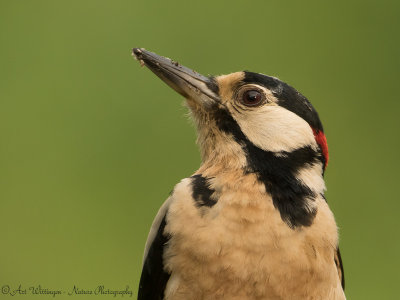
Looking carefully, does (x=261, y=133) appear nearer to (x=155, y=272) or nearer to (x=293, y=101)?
(x=293, y=101)

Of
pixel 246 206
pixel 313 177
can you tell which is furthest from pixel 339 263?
pixel 246 206

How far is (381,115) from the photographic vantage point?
584 cm

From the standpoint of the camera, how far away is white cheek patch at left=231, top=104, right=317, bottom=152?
128 inches

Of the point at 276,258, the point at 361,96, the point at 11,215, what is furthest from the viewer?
the point at 361,96

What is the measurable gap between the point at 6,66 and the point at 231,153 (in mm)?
2536

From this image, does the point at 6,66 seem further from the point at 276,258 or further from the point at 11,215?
the point at 276,258

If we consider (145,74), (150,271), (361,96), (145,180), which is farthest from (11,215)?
(361,96)

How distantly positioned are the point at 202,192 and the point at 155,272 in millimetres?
354

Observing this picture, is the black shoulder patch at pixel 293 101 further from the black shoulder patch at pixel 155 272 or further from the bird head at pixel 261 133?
the black shoulder patch at pixel 155 272

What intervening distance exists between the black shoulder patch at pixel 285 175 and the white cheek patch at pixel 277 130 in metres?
0.02

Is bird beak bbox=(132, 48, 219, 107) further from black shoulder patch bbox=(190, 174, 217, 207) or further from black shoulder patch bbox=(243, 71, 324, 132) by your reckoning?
black shoulder patch bbox=(190, 174, 217, 207)

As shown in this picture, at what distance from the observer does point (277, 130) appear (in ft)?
10.7

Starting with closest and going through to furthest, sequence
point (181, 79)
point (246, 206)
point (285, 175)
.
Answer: point (246, 206) < point (285, 175) < point (181, 79)

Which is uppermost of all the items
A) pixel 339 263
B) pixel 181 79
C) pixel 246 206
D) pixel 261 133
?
pixel 181 79
